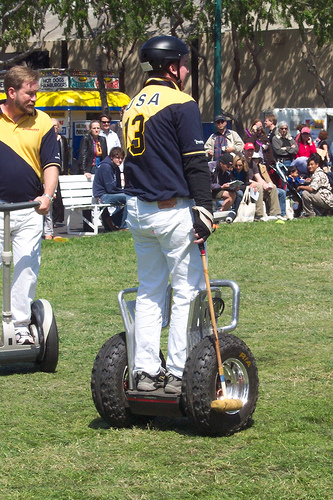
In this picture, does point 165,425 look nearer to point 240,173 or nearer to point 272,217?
point 240,173

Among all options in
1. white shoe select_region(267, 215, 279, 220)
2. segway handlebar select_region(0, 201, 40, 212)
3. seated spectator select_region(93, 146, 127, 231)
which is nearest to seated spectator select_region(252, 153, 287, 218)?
white shoe select_region(267, 215, 279, 220)

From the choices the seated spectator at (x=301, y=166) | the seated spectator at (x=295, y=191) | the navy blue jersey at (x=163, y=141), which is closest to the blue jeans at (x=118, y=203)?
the seated spectator at (x=295, y=191)

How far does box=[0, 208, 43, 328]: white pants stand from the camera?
240 inches

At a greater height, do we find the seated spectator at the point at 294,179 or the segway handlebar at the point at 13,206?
the segway handlebar at the point at 13,206

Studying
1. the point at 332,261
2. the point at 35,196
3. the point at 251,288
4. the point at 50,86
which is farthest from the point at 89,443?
the point at 50,86

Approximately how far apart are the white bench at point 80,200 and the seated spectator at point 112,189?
0.47ft

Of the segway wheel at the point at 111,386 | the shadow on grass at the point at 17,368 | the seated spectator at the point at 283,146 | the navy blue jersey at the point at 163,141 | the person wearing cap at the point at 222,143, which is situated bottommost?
the seated spectator at the point at 283,146

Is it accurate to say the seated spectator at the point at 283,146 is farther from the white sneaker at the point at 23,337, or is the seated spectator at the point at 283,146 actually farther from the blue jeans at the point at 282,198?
the white sneaker at the point at 23,337

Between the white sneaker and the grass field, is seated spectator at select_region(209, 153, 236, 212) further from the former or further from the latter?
the white sneaker

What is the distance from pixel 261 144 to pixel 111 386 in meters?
13.4

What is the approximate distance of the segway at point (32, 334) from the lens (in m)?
5.77

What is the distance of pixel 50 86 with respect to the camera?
2711cm

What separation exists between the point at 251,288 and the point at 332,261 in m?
2.32

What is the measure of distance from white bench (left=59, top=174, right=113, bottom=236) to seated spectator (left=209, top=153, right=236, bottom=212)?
6.40ft
